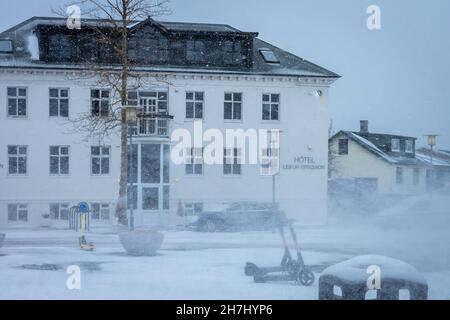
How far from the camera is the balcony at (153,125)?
3.92m

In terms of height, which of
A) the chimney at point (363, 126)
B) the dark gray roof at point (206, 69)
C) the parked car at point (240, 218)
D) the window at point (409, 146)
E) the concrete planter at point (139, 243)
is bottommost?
the concrete planter at point (139, 243)

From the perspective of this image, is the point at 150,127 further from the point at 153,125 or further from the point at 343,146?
the point at 343,146

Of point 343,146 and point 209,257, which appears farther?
point 343,146

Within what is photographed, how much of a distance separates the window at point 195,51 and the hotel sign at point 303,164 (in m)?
0.94

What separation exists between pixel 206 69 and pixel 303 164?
93 centimetres

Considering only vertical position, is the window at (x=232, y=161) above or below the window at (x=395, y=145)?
below

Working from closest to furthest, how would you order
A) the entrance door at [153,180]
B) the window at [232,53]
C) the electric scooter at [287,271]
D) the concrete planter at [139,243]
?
the electric scooter at [287,271] < the concrete planter at [139,243] < the entrance door at [153,180] < the window at [232,53]

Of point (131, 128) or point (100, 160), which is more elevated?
point (131, 128)

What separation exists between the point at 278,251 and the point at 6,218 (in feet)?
5.77

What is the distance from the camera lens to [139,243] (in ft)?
12.6

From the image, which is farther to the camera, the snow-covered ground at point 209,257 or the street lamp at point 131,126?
the street lamp at point 131,126

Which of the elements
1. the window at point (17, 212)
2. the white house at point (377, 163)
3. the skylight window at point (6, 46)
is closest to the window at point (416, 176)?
the white house at point (377, 163)

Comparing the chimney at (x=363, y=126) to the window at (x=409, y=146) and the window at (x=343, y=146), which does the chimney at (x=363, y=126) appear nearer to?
the window at (x=343, y=146)

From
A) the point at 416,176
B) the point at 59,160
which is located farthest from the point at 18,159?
the point at 416,176
